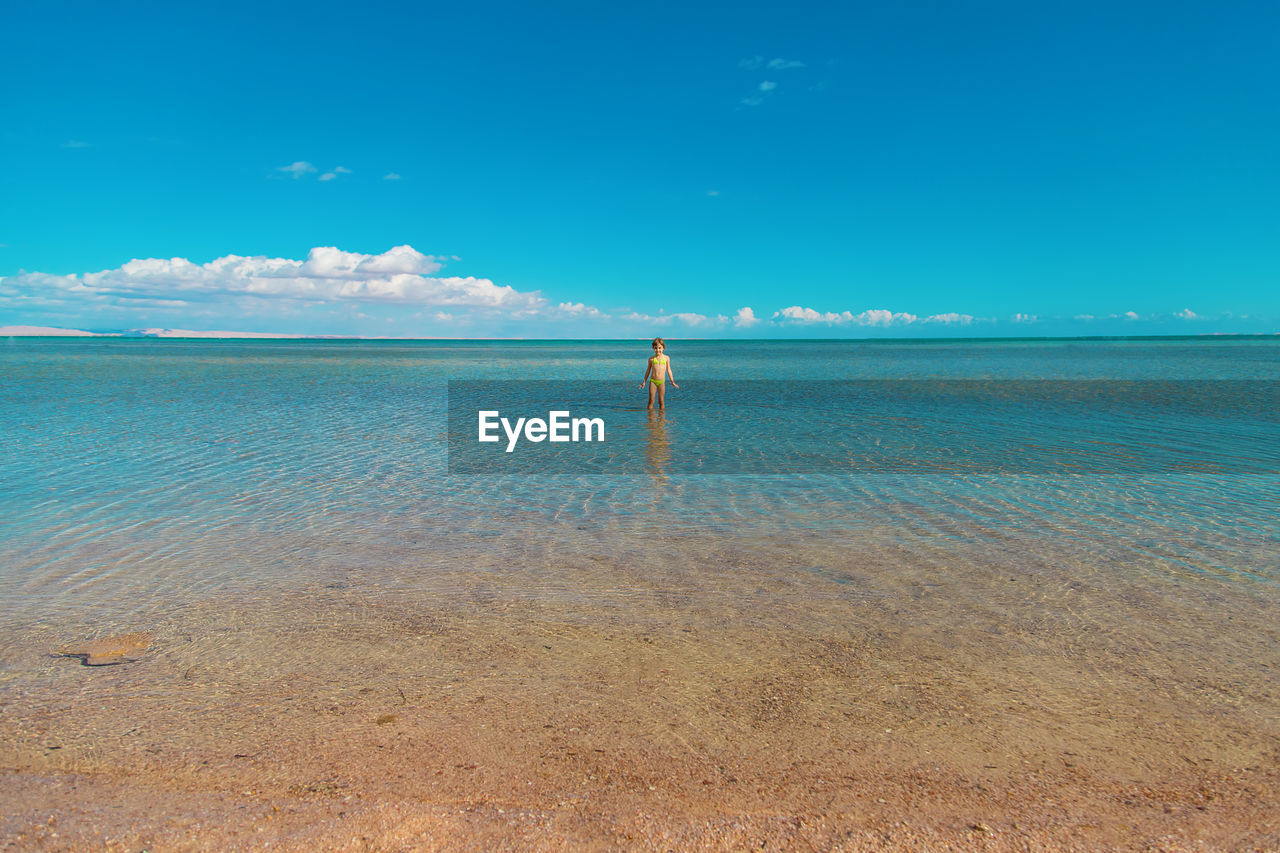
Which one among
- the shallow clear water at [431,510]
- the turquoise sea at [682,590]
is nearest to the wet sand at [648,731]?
the turquoise sea at [682,590]

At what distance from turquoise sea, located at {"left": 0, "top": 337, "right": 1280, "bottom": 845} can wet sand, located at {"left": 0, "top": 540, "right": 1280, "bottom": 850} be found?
35 mm

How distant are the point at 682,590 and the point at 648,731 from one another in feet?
8.83

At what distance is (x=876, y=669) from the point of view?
17.5 feet

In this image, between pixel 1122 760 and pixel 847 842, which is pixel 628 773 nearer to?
pixel 847 842

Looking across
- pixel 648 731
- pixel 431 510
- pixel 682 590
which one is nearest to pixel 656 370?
pixel 431 510

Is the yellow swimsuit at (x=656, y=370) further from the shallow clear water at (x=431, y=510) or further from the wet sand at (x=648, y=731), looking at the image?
the wet sand at (x=648, y=731)

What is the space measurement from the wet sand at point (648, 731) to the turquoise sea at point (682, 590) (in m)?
0.04

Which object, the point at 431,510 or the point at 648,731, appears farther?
the point at 431,510

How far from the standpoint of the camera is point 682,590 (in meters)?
7.09

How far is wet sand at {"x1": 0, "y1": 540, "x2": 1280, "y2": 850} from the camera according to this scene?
3.56 metres

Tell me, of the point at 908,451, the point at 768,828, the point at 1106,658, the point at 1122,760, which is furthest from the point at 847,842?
the point at 908,451

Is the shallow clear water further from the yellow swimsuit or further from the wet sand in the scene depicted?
the yellow swimsuit

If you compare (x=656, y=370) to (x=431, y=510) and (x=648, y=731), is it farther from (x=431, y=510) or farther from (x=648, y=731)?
(x=648, y=731)

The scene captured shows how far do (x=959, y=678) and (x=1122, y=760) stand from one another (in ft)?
3.77
